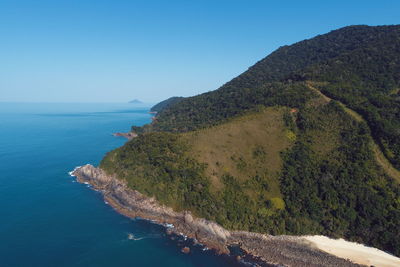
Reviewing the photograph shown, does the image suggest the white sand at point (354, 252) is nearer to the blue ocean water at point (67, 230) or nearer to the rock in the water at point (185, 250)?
the blue ocean water at point (67, 230)

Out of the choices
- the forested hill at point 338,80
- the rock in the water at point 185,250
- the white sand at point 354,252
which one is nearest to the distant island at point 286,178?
the white sand at point 354,252

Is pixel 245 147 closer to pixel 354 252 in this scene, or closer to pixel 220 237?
pixel 220 237

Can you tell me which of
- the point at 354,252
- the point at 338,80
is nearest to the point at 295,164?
the point at 354,252

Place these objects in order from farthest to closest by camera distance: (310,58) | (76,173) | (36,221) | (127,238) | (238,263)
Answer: (310,58)
(76,173)
(36,221)
(127,238)
(238,263)

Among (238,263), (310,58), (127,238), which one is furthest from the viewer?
(310,58)

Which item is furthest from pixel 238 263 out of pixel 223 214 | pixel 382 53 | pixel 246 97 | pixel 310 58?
pixel 310 58

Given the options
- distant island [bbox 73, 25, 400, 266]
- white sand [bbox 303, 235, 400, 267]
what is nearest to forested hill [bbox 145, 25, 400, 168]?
distant island [bbox 73, 25, 400, 266]

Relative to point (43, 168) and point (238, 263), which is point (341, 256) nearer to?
point (238, 263)
